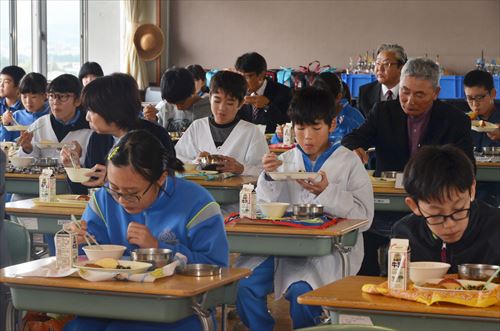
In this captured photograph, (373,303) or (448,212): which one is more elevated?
(448,212)

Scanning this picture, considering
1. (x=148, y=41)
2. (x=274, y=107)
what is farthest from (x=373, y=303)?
(x=148, y=41)

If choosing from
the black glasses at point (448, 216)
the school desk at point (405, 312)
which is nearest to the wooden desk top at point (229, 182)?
the black glasses at point (448, 216)

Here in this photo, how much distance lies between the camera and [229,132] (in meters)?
6.21

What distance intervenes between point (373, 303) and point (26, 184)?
12.5 feet

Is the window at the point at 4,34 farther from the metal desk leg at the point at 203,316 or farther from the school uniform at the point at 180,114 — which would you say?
the metal desk leg at the point at 203,316

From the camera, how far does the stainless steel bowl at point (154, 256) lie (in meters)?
3.22

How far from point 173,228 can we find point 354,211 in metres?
1.32

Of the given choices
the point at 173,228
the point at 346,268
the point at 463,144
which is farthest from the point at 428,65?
the point at 173,228

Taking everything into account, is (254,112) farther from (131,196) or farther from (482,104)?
(131,196)

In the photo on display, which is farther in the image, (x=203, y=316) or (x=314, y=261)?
(x=314, y=261)

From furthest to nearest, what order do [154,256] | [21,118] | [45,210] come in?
[21,118], [45,210], [154,256]

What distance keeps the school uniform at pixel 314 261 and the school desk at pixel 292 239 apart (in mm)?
159

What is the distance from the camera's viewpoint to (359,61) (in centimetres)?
1406

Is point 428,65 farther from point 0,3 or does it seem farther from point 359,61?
point 359,61
